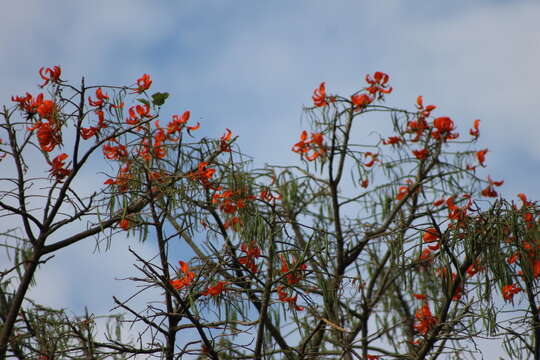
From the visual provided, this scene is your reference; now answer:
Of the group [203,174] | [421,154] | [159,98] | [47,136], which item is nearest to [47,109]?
[47,136]

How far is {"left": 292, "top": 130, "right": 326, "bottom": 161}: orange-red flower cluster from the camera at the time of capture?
4.41 m

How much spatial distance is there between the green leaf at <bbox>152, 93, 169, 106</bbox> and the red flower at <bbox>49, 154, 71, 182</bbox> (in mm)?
509

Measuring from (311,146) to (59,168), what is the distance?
6.54 ft

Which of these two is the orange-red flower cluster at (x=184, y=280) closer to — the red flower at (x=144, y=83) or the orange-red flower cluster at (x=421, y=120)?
the red flower at (x=144, y=83)

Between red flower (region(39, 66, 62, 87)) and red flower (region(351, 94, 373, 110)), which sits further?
red flower (region(351, 94, 373, 110))

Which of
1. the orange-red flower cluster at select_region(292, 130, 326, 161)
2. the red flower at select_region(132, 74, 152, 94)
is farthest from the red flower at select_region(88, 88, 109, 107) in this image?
the orange-red flower cluster at select_region(292, 130, 326, 161)

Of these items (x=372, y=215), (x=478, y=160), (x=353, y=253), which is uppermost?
(x=478, y=160)

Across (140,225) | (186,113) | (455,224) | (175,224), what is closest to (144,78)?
(186,113)

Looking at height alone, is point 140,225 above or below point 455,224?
above

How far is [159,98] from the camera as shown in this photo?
2869mm

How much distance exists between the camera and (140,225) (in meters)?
2.92

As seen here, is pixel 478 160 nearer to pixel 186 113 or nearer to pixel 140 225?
pixel 186 113

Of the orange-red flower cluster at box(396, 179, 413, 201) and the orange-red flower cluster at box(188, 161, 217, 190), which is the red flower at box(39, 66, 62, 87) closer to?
the orange-red flower cluster at box(188, 161, 217, 190)

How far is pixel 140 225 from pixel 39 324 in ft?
2.62
